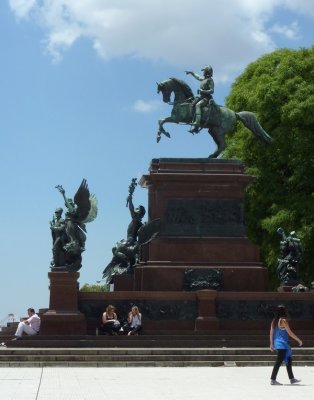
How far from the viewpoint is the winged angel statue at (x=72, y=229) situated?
26.5 m

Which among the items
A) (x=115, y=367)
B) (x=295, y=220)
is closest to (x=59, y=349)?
(x=115, y=367)

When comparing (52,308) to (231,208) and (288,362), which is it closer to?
(231,208)

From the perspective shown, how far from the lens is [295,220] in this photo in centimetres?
3759

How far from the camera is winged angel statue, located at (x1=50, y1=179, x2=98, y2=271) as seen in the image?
87.0ft

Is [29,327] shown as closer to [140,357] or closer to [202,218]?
[140,357]

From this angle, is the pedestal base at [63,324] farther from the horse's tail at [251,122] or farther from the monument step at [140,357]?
the horse's tail at [251,122]

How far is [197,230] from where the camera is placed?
90.5 ft

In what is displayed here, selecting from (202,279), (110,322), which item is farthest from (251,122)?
(110,322)

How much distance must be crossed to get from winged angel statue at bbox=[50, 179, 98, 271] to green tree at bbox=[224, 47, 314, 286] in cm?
1184

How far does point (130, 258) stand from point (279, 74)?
50.8 ft

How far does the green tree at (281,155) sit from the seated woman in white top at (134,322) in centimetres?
1387
